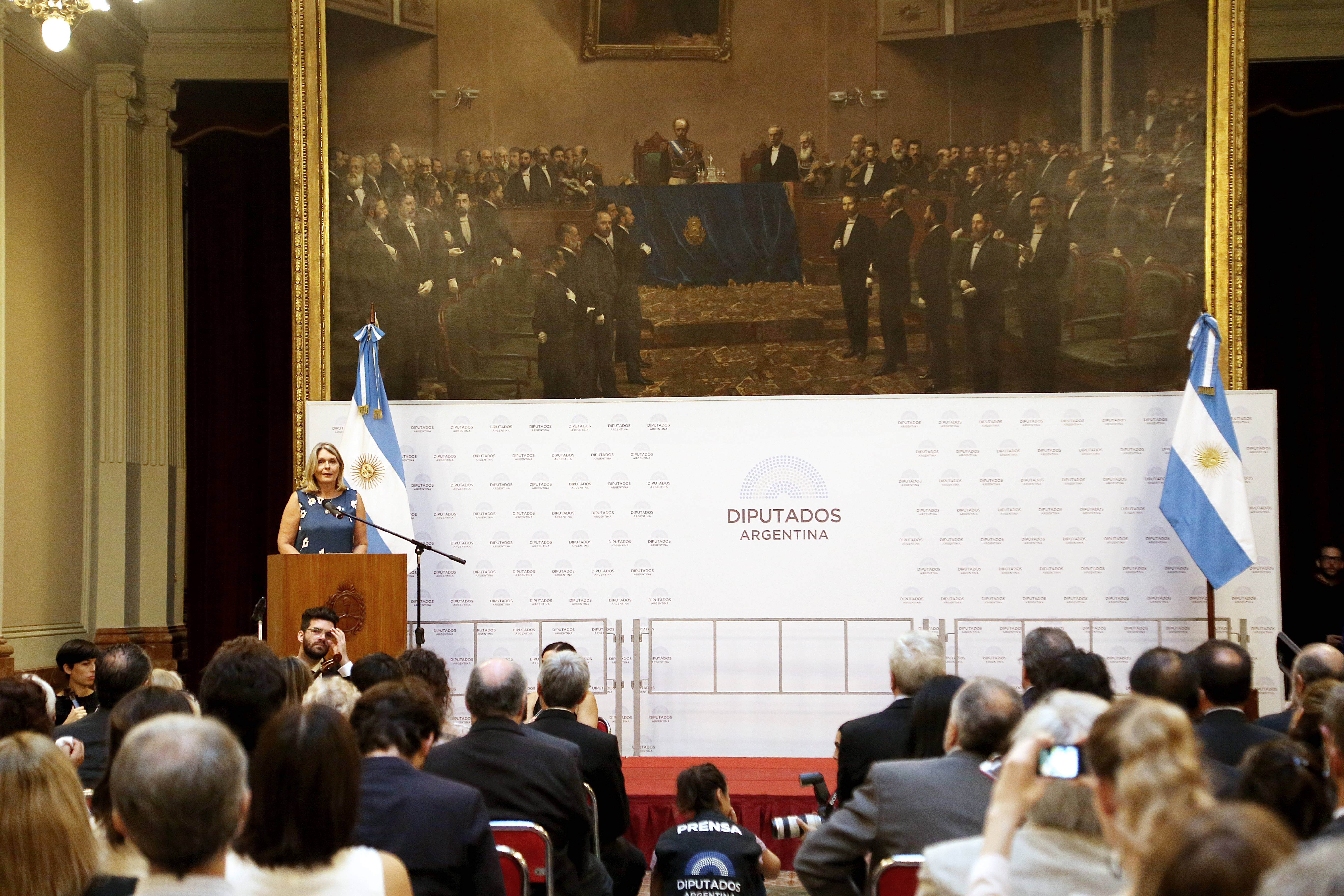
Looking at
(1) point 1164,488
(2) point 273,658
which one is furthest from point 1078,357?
(2) point 273,658

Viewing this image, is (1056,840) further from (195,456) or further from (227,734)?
(195,456)

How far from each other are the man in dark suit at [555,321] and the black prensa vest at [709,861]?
7.29m

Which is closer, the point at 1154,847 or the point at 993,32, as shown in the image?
the point at 1154,847

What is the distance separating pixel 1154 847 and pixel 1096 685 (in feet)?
11.1

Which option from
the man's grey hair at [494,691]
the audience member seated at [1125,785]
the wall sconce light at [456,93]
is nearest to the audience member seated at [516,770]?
the man's grey hair at [494,691]

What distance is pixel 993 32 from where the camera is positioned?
11.9 m

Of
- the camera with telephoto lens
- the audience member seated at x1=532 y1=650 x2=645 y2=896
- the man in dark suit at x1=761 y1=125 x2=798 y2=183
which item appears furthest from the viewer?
the man in dark suit at x1=761 y1=125 x2=798 y2=183

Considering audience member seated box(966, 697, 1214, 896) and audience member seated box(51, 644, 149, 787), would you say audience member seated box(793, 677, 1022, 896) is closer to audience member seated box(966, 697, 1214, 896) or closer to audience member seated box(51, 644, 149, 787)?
audience member seated box(966, 697, 1214, 896)

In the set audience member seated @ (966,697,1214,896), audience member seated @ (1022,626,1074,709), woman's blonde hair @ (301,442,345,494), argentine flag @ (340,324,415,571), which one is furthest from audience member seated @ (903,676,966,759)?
argentine flag @ (340,324,415,571)

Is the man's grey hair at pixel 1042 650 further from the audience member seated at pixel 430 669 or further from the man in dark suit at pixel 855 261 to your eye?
the man in dark suit at pixel 855 261

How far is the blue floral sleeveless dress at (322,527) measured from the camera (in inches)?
359

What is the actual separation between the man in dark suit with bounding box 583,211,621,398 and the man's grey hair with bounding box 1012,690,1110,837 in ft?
31.3

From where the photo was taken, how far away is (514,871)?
3.90 metres

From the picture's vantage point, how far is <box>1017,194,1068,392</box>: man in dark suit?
1173 cm
